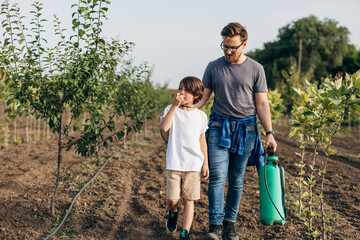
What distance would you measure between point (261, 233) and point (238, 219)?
44cm

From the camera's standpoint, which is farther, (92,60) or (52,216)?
(52,216)

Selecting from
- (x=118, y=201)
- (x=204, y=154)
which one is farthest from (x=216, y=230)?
(x=118, y=201)

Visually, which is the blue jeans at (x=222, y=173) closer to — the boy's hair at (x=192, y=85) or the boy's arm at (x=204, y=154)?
the boy's arm at (x=204, y=154)

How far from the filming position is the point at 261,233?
3.67m

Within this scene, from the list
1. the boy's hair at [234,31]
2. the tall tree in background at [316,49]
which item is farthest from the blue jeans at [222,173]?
the tall tree in background at [316,49]

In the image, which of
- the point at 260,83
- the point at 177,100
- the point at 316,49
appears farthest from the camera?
the point at 316,49

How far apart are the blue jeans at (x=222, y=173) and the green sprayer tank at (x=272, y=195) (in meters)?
0.31

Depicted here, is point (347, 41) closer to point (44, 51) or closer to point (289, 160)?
point (289, 160)

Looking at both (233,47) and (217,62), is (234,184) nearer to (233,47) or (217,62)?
(217,62)

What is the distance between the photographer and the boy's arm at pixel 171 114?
9.60ft

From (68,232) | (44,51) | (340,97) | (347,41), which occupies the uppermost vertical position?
(347,41)

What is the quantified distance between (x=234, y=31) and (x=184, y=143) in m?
1.07

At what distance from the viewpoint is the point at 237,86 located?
326 cm

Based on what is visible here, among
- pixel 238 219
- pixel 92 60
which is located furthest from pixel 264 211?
pixel 92 60
